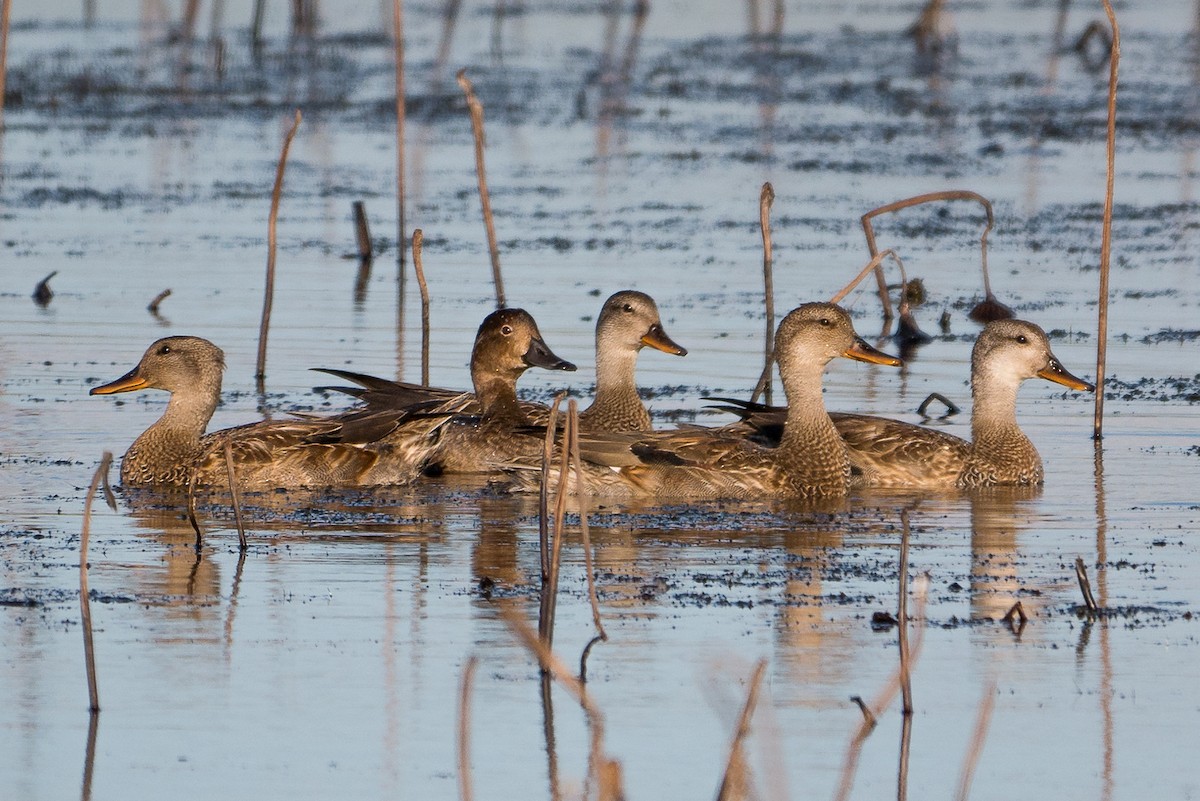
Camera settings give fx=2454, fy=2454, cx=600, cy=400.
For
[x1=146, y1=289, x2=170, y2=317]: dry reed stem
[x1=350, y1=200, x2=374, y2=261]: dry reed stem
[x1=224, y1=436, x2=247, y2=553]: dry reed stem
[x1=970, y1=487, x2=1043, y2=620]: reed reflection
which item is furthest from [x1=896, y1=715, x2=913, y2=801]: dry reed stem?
[x1=350, y1=200, x2=374, y2=261]: dry reed stem

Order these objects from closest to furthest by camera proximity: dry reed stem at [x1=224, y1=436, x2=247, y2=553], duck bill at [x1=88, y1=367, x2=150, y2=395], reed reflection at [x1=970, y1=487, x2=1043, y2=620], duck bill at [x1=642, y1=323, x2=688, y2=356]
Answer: reed reflection at [x1=970, y1=487, x2=1043, y2=620], dry reed stem at [x1=224, y1=436, x2=247, y2=553], duck bill at [x1=88, y1=367, x2=150, y2=395], duck bill at [x1=642, y1=323, x2=688, y2=356]

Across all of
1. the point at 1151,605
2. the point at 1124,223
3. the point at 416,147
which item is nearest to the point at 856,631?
the point at 1151,605

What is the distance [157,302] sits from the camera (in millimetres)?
16406

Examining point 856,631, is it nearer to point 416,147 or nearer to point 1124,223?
point 1124,223

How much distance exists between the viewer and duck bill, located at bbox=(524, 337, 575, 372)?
41.3ft

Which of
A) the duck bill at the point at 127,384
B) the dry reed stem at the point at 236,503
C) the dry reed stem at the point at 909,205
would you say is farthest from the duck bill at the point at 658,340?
the dry reed stem at the point at 236,503

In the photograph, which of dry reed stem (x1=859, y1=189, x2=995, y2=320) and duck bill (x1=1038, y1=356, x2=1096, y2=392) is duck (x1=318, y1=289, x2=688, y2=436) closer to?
dry reed stem (x1=859, y1=189, x2=995, y2=320)

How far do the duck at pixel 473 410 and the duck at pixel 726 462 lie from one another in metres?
0.43

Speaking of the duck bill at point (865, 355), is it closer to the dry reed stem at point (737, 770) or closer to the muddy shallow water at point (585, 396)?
the muddy shallow water at point (585, 396)

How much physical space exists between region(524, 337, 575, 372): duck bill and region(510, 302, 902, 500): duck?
3.40 feet

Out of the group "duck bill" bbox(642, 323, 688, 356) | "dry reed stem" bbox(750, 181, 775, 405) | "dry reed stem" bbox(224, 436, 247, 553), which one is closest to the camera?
"dry reed stem" bbox(224, 436, 247, 553)

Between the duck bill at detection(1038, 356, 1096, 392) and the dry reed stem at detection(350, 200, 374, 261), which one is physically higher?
the dry reed stem at detection(350, 200, 374, 261)

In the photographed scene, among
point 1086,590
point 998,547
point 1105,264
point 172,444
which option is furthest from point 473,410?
point 1086,590

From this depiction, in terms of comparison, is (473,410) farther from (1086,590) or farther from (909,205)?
(1086,590)
